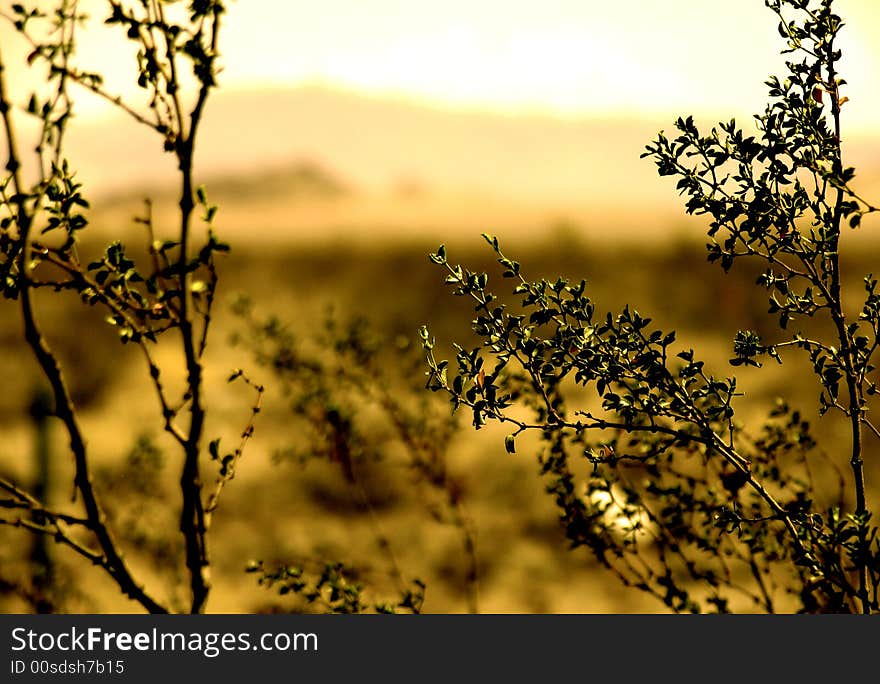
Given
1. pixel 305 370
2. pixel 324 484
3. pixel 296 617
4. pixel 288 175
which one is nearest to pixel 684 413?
pixel 296 617

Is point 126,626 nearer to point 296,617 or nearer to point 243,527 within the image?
point 296,617

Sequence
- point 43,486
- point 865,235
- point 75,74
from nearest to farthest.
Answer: point 75,74, point 43,486, point 865,235

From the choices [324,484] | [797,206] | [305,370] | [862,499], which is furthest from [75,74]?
[324,484]

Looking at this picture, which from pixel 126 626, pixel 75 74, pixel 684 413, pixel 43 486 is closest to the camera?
pixel 75 74

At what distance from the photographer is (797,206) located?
7.39ft

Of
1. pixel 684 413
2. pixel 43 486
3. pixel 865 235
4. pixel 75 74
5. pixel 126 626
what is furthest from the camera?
pixel 865 235

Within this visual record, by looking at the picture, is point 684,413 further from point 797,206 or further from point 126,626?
point 126,626

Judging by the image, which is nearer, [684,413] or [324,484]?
[684,413]

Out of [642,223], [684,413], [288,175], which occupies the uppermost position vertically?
[288,175]

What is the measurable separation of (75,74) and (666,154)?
134cm

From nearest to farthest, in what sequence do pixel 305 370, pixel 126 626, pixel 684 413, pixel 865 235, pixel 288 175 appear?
1. pixel 684 413
2. pixel 126 626
3. pixel 305 370
4. pixel 865 235
5. pixel 288 175

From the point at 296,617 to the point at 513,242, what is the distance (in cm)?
505

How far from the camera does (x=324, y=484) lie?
669cm

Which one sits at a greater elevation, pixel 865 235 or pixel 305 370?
pixel 865 235
